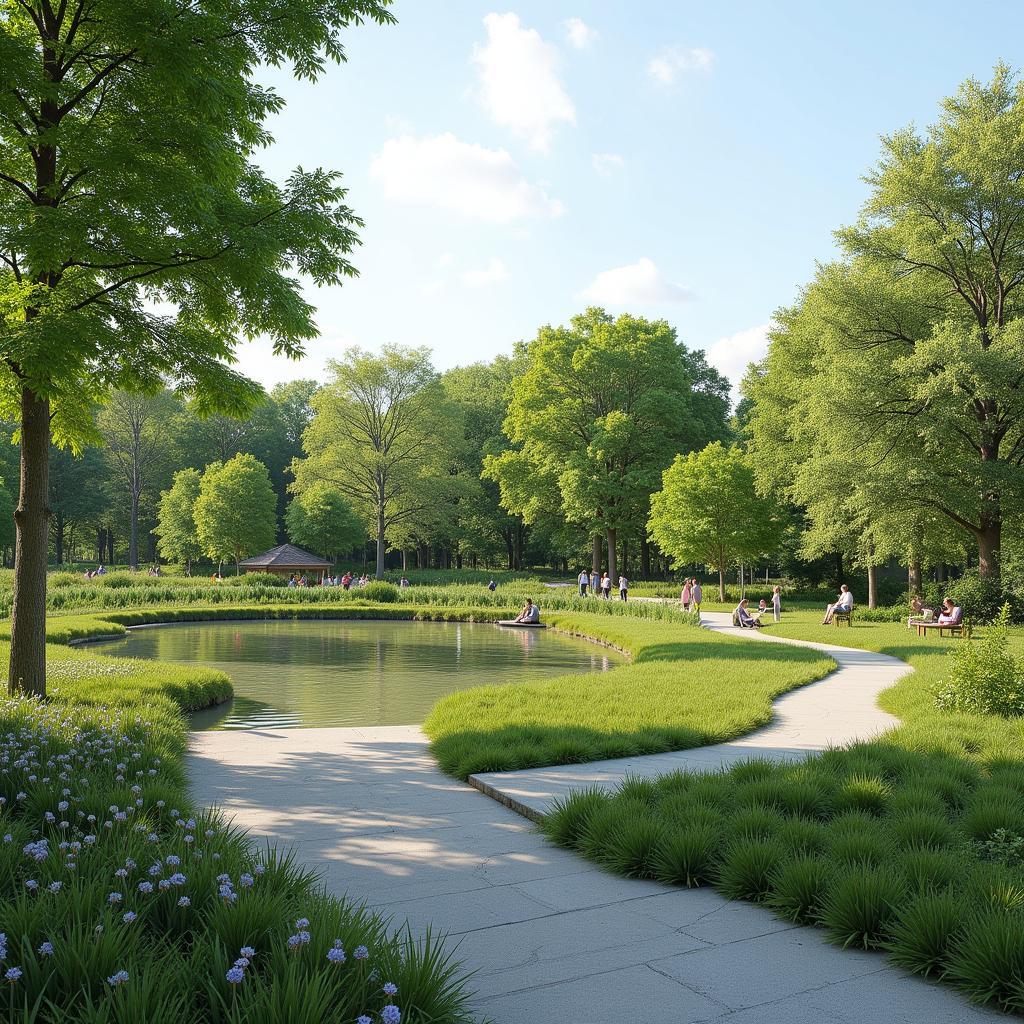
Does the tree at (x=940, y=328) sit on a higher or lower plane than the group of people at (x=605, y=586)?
higher

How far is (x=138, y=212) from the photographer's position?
996cm

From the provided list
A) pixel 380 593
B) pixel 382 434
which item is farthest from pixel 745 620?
pixel 382 434

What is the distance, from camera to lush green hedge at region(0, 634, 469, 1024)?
2.92 m

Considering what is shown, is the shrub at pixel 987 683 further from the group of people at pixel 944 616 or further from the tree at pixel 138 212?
the group of people at pixel 944 616

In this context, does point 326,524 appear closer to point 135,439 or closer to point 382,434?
point 382,434

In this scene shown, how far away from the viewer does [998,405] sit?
26906 millimetres

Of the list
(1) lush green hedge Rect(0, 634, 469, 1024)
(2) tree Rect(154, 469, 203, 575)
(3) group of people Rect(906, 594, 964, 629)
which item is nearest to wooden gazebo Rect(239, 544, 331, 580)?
(2) tree Rect(154, 469, 203, 575)

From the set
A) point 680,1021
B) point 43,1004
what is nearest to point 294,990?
point 43,1004

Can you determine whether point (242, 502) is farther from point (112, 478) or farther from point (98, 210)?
point (98, 210)

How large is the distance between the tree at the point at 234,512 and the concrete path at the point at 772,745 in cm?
5181

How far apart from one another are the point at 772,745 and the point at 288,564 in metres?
51.3

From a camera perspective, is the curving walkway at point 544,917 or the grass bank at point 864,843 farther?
the grass bank at point 864,843

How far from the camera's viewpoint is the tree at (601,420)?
47219mm

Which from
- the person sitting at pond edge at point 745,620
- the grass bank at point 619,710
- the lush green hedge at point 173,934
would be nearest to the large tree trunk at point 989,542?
the person sitting at pond edge at point 745,620
